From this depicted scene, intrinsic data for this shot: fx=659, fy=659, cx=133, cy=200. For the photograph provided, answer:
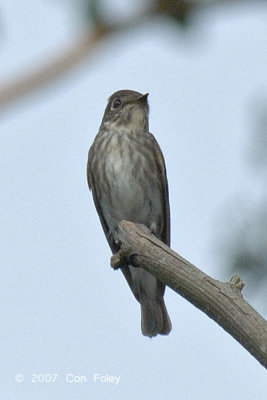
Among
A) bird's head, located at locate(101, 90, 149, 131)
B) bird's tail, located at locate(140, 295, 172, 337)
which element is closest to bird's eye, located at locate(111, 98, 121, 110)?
bird's head, located at locate(101, 90, 149, 131)

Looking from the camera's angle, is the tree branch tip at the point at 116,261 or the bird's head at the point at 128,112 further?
the bird's head at the point at 128,112

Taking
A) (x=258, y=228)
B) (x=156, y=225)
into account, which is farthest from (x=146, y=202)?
(x=258, y=228)

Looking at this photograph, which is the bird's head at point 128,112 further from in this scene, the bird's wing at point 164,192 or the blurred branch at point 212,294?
the blurred branch at point 212,294

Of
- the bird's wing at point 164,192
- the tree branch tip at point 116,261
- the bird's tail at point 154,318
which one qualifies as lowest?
the tree branch tip at point 116,261

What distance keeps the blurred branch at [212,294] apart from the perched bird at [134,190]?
417cm

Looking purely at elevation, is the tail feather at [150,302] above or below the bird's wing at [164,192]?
below

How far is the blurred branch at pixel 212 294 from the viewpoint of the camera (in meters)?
2.45

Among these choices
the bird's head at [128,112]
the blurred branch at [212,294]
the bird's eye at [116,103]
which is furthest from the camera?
the bird's eye at [116,103]

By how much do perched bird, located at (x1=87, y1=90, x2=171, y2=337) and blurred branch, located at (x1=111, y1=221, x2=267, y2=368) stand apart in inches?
164

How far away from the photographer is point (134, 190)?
7.79 m

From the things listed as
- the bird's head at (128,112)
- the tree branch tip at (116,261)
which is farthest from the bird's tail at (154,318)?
the tree branch tip at (116,261)

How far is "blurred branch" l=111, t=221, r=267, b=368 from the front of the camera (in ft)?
8.04

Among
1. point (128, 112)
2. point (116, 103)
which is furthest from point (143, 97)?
point (116, 103)

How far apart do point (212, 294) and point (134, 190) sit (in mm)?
5059
